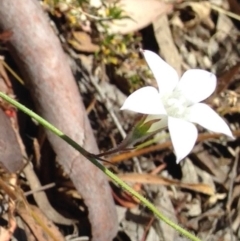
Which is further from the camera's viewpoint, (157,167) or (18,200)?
(157,167)

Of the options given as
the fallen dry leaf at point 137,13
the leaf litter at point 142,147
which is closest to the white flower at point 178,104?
the leaf litter at point 142,147

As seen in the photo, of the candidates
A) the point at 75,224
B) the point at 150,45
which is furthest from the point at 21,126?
the point at 150,45

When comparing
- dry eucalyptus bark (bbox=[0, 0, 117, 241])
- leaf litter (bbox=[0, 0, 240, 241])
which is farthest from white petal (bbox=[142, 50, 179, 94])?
leaf litter (bbox=[0, 0, 240, 241])

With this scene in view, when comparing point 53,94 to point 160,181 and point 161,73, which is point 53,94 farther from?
point 161,73

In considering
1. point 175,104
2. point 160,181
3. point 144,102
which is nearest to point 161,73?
point 175,104

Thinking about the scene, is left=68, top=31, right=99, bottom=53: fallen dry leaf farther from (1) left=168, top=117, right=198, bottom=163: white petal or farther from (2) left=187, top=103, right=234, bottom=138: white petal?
(1) left=168, top=117, right=198, bottom=163: white petal

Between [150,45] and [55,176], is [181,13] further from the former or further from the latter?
[55,176]
